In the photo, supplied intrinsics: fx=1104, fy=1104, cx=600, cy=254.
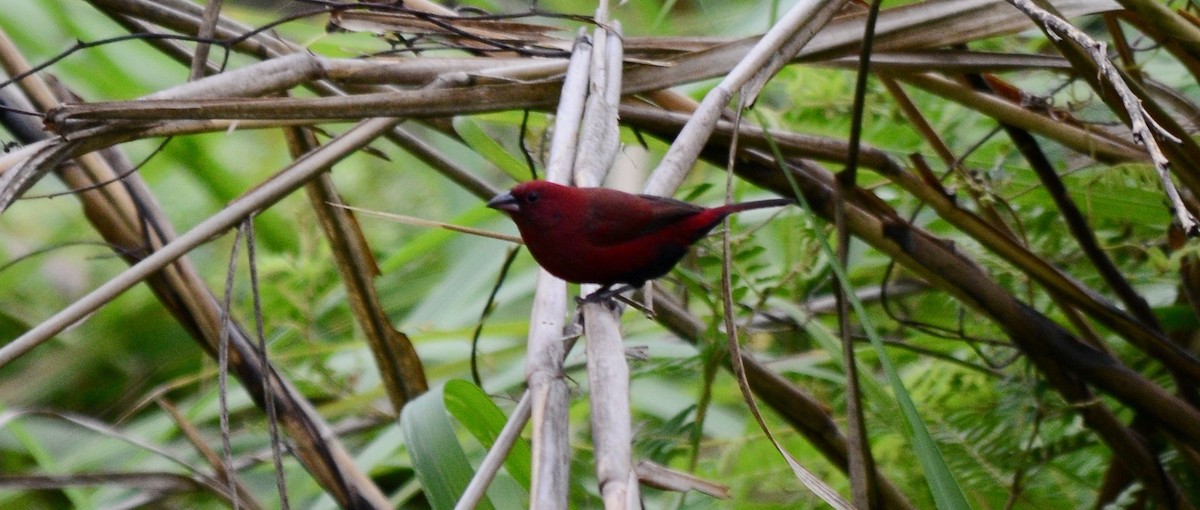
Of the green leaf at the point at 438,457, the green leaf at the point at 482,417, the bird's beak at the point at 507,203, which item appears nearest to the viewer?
the green leaf at the point at 438,457

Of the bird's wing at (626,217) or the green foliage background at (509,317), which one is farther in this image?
the green foliage background at (509,317)

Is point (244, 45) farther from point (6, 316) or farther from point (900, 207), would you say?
point (6, 316)

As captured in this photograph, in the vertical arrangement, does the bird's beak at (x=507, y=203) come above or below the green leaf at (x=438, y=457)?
above

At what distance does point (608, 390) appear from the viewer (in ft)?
3.46

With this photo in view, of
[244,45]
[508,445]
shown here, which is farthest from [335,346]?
[508,445]

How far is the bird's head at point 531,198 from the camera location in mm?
1624

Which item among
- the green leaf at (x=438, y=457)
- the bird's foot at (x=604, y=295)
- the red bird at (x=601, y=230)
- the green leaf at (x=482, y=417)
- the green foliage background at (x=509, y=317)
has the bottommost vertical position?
the green leaf at (x=438, y=457)

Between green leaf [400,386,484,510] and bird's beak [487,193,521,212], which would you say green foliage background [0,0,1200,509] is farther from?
green leaf [400,386,484,510]

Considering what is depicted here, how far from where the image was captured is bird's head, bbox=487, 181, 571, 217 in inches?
63.9

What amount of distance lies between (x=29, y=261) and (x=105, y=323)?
1.20 ft

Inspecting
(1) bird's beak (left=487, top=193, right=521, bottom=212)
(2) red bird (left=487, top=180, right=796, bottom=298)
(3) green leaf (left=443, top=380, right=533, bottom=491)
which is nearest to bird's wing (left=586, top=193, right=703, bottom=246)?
(2) red bird (left=487, top=180, right=796, bottom=298)

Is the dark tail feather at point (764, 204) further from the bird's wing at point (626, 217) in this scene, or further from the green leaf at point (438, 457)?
the green leaf at point (438, 457)

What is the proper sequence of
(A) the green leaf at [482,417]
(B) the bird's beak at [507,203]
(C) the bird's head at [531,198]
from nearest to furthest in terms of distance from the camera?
(A) the green leaf at [482,417] < (C) the bird's head at [531,198] < (B) the bird's beak at [507,203]

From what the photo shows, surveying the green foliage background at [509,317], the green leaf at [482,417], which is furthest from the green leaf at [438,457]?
the green foliage background at [509,317]
